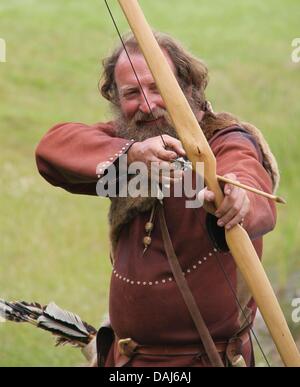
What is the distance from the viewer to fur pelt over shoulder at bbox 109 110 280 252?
12.5 feet

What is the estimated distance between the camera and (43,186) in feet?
29.3

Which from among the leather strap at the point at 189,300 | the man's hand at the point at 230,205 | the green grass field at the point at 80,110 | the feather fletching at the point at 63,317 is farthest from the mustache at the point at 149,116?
the green grass field at the point at 80,110

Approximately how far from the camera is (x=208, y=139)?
12.4 feet

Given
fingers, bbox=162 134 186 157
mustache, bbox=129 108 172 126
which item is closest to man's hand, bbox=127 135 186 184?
fingers, bbox=162 134 186 157

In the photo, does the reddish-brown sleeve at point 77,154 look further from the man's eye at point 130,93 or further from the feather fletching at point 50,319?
the feather fletching at point 50,319

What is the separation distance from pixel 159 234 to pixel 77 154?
394 mm

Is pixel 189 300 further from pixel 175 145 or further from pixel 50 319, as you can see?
pixel 50 319

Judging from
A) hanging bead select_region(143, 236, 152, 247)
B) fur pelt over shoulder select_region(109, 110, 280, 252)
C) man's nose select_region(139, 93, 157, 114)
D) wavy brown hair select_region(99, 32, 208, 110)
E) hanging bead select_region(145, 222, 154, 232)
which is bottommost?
hanging bead select_region(143, 236, 152, 247)

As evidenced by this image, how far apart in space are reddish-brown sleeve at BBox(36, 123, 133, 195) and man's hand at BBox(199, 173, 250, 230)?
0.40m

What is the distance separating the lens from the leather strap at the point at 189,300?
3.71 meters

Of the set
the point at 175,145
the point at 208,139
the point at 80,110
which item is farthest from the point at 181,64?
the point at 80,110

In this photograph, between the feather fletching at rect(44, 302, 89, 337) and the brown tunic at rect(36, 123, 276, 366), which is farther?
the feather fletching at rect(44, 302, 89, 337)

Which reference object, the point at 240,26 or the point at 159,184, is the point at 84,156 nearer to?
the point at 159,184

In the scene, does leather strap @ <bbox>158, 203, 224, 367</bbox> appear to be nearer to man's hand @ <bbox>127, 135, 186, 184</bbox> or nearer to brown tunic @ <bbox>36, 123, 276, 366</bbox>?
brown tunic @ <bbox>36, 123, 276, 366</bbox>
